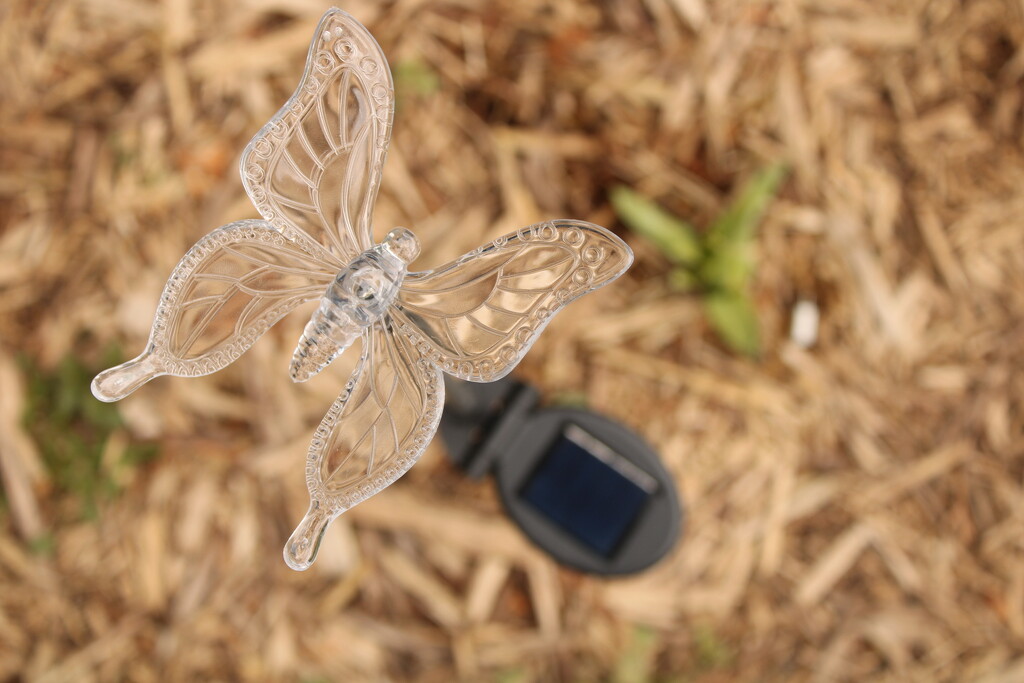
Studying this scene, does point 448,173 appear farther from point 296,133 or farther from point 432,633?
point 432,633

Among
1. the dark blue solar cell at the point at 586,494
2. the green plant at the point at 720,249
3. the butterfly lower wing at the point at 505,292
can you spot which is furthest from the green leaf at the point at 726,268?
the butterfly lower wing at the point at 505,292

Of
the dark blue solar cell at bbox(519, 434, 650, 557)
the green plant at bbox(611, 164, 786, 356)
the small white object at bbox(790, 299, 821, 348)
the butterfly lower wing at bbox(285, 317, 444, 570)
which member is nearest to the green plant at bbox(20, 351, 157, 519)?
the dark blue solar cell at bbox(519, 434, 650, 557)

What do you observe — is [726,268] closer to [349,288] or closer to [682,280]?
[682,280]

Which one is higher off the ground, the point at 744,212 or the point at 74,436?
the point at 744,212

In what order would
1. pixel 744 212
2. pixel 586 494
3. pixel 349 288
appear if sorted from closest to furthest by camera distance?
pixel 349 288 < pixel 586 494 < pixel 744 212

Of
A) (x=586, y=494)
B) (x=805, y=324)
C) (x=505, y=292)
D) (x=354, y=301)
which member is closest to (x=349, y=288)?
(x=354, y=301)

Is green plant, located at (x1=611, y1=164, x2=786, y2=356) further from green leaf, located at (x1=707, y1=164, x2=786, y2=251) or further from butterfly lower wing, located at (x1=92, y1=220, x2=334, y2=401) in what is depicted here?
butterfly lower wing, located at (x1=92, y1=220, x2=334, y2=401)
